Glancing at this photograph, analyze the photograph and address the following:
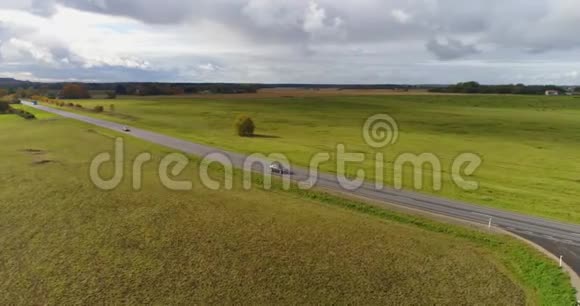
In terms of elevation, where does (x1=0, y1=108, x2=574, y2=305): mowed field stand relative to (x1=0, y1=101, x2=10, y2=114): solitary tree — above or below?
below

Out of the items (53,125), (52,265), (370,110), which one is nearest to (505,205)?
(52,265)

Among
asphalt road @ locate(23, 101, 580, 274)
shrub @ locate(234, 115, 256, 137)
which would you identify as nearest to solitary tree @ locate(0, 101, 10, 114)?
shrub @ locate(234, 115, 256, 137)

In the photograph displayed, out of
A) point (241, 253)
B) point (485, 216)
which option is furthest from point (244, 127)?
point (241, 253)

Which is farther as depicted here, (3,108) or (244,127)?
(3,108)

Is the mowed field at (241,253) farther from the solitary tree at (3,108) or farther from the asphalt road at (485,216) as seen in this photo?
the solitary tree at (3,108)

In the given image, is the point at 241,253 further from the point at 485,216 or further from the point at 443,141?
Result: the point at 443,141

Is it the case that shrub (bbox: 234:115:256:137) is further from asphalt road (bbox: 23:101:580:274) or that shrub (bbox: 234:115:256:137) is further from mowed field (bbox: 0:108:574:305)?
mowed field (bbox: 0:108:574:305)
